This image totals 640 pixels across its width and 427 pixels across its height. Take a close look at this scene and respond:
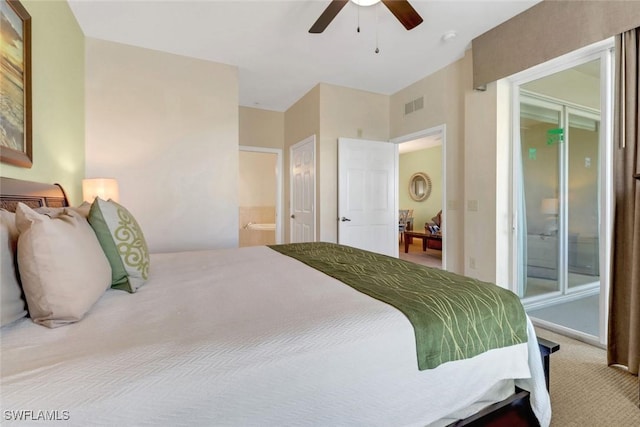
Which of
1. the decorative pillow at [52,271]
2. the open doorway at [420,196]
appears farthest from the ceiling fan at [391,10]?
the open doorway at [420,196]

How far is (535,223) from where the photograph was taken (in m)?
2.92

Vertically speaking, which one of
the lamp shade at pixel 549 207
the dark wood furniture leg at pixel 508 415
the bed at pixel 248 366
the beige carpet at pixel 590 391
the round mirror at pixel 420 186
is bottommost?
the beige carpet at pixel 590 391

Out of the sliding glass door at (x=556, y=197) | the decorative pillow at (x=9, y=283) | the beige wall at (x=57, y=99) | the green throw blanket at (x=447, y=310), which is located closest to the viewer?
the decorative pillow at (x=9, y=283)

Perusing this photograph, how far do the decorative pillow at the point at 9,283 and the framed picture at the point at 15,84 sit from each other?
2.55 feet

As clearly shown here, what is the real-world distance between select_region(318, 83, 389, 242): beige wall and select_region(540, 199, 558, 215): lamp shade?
2.29 m

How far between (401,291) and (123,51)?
11.6ft

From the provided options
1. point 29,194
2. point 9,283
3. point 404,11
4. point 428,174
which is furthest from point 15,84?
point 428,174

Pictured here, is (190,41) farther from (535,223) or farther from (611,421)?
(611,421)

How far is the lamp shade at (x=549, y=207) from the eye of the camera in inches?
112

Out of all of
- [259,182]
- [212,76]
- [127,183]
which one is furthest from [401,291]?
[259,182]

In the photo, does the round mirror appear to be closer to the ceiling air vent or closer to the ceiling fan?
the ceiling air vent

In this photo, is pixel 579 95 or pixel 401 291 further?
pixel 579 95

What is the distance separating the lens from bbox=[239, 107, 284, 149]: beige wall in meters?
4.88

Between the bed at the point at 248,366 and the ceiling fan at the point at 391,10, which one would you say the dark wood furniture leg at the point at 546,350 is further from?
the ceiling fan at the point at 391,10
